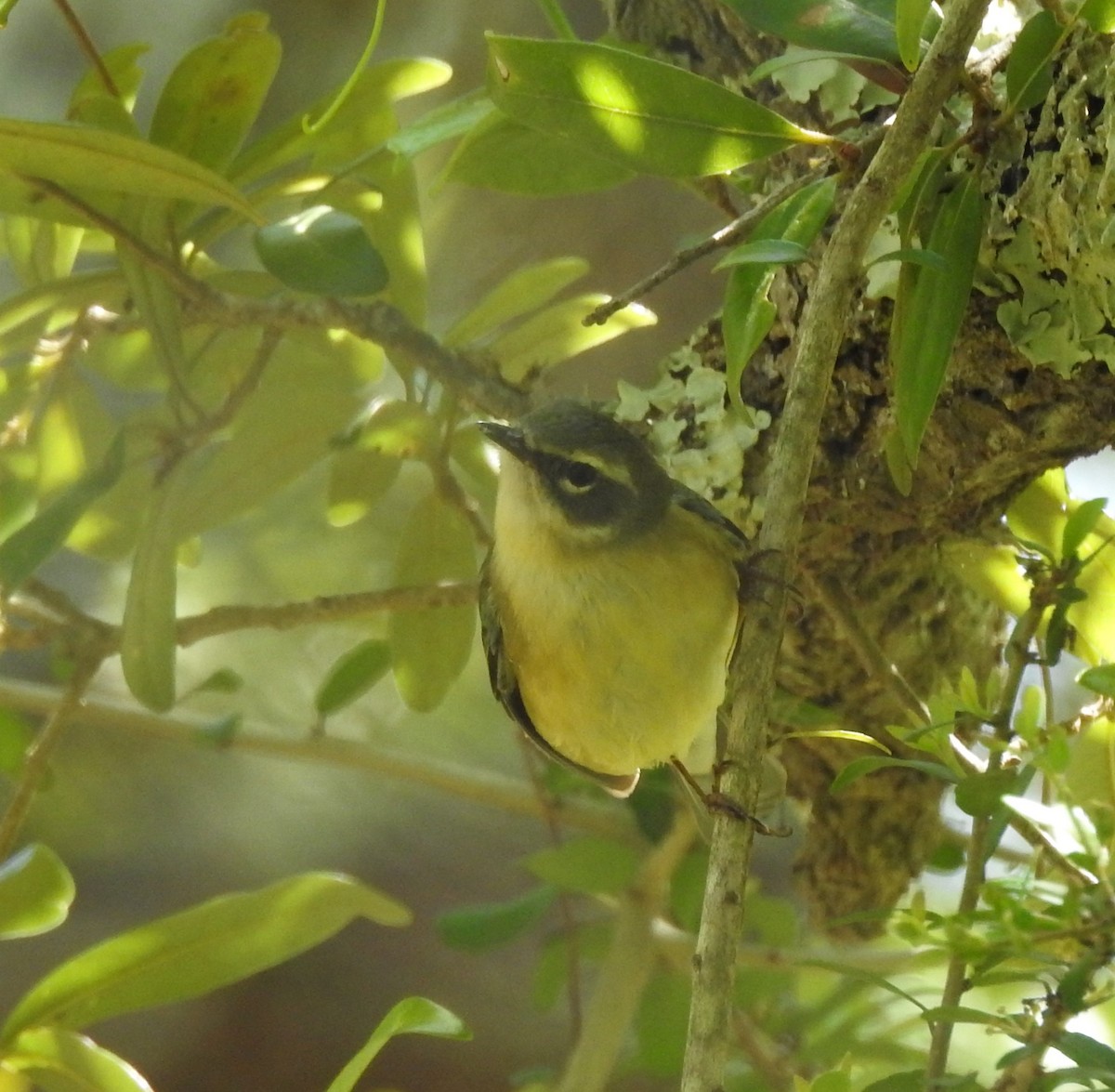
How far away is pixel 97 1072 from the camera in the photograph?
1.32 m

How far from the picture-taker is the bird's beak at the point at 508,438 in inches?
58.0

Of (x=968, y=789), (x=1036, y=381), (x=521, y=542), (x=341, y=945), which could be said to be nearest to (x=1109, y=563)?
(x=1036, y=381)

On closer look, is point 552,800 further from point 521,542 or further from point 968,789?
point 968,789

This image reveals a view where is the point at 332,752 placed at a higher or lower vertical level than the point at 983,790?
higher

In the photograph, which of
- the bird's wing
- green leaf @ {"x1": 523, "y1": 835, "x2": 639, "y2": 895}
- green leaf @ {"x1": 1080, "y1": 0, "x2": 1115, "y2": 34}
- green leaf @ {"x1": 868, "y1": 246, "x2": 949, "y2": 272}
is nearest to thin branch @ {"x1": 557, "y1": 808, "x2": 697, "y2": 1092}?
green leaf @ {"x1": 523, "y1": 835, "x2": 639, "y2": 895}

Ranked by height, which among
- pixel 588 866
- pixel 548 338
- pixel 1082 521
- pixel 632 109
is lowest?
pixel 588 866

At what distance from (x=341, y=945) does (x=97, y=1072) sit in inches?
85.2

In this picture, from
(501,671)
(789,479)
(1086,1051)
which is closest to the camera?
(1086,1051)

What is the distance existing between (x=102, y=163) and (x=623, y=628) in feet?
2.53

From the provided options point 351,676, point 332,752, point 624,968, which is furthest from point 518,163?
point 624,968

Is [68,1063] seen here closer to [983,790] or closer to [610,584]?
[610,584]

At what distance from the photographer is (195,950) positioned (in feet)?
4.49

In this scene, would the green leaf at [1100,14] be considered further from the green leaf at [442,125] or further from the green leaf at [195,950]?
the green leaf at [195,950]

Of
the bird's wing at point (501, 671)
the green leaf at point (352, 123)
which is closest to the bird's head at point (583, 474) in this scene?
the bird's wing at point (501, 671)
